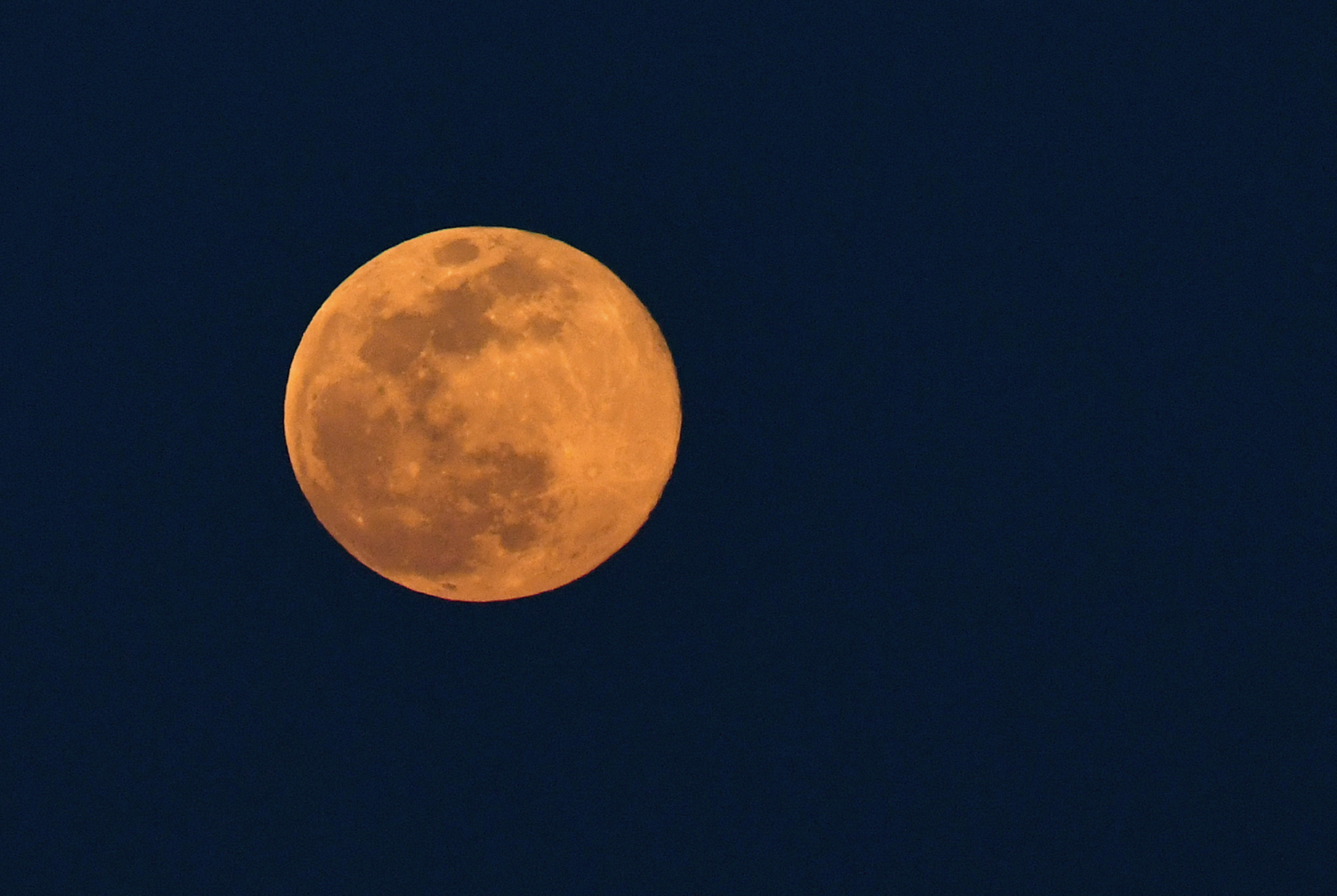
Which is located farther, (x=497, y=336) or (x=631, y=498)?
(x=631, y=498)

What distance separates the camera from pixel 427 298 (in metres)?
5.80

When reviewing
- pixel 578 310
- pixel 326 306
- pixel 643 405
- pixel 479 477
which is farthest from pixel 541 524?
pixel 326 306

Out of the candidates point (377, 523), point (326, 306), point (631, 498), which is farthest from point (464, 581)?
point (326, 306)

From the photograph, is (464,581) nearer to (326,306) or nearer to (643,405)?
(643,405)

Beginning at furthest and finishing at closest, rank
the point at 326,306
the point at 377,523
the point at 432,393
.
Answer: the point at 326,306 → the point at 377,523 → the point at 432,393

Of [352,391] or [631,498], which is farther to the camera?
[631,498]

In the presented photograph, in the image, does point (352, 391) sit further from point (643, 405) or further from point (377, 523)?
point (643, 405)

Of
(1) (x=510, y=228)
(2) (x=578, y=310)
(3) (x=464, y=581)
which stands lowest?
(3) (x=464, y=581)

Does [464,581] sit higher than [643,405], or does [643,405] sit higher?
[643,405]

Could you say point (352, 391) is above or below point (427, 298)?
below

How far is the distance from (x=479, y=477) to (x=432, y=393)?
606 mm

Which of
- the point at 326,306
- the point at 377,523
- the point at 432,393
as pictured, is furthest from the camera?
the point at 326,306

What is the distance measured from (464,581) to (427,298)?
1.96 metres

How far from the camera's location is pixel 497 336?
5.65m
